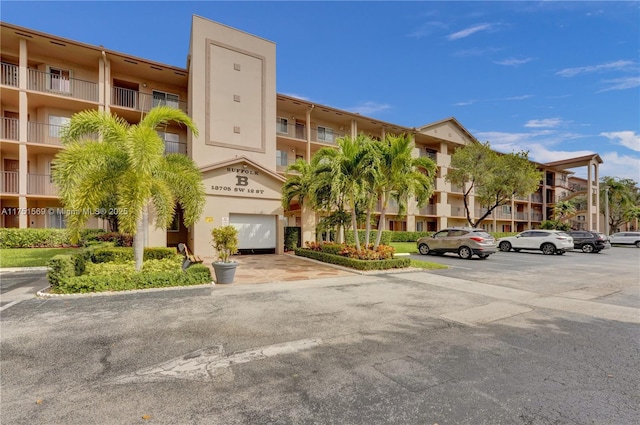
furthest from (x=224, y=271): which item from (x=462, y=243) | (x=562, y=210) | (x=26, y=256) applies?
(x=562, y=210)

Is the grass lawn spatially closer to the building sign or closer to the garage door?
the building sign

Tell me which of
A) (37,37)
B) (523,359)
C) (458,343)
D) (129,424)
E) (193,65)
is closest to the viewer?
(129,424)

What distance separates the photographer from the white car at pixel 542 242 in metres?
21.2

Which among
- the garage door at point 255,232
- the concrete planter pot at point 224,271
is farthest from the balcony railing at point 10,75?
the concrete planter pot at point 224,271

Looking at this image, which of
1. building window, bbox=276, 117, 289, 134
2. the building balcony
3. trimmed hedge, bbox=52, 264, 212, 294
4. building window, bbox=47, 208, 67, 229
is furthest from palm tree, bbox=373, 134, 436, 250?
the building balcony

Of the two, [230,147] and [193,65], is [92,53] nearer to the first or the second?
[193,65]

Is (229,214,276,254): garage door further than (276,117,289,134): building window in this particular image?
No

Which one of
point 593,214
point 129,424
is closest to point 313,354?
point 129,424

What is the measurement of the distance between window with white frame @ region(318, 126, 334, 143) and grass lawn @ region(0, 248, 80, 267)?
19212 millimetres

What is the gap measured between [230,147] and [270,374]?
17.0m

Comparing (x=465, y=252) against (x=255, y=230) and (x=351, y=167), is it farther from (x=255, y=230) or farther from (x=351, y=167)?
(x=255, y=230)

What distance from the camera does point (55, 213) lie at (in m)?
18.5

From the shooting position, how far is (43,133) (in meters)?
18.0

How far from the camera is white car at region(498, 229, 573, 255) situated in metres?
21.2
